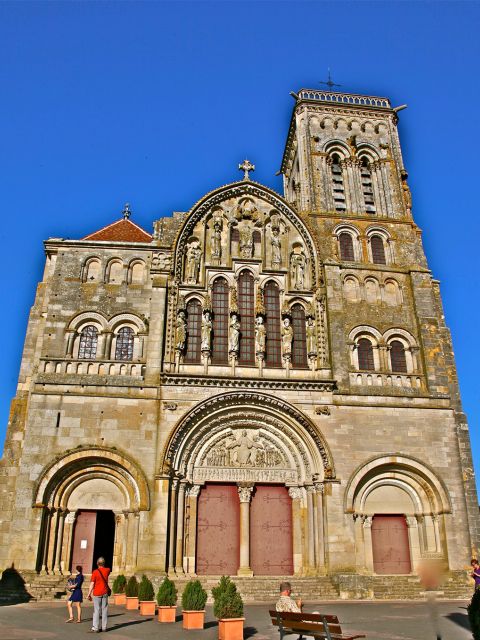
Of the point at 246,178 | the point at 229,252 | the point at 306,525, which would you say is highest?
the point at 246,178

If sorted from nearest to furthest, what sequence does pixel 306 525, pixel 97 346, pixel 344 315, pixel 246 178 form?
pixel 306 525 → pixel 97 346 → pixel 344 315 → pixel 246 178

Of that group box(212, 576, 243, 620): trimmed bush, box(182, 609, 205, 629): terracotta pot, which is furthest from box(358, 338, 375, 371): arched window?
box(212, 576, 243, 620): trimmed bush

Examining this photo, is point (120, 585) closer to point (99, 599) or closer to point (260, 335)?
point (99, 599)

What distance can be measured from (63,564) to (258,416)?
346 inches

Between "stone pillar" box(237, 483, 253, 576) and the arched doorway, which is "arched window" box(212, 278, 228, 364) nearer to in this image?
the arched doorway

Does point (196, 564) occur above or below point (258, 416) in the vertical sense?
below

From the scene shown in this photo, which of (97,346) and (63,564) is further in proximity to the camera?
(97,346)

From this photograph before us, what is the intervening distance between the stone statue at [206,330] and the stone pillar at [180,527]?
17.5ft

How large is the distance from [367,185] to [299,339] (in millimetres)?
10079

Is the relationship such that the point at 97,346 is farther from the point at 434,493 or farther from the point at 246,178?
the point at 434,493

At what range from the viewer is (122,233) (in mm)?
27797

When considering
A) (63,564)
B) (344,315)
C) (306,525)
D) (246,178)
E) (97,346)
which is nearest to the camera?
(63,564)

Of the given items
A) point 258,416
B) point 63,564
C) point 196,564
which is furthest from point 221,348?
point 63,564

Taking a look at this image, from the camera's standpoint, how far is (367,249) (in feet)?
90.7
